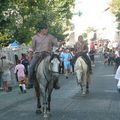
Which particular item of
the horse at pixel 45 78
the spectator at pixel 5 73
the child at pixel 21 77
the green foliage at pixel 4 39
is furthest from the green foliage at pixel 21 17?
the horse at pixel 45 78

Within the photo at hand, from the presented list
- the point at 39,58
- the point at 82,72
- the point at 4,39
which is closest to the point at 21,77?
the point at 82,72

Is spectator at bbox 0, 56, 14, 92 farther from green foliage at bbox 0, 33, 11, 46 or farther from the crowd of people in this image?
green foliage at bbox 0, 33, 11, 46

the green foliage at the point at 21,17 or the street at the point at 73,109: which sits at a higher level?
the green foliage at the point at 21,17

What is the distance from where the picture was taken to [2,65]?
84.8 ft

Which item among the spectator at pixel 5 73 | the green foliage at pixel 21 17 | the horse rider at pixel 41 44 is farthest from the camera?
the green foliage at pixel 21 17

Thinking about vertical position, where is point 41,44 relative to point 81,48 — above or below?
below

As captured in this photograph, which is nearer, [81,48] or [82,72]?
[81,48]

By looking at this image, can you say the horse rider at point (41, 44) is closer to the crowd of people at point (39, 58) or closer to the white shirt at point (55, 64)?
the crowd of people at point (39, 58)

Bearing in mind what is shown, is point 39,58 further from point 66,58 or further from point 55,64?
point 66,58

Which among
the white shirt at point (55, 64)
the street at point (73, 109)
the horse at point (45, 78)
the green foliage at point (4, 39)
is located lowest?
the street at point (73, 109)

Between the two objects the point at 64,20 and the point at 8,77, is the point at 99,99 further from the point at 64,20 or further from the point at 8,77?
the point at 64,20

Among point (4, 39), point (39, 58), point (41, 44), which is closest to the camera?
point (39, 58)

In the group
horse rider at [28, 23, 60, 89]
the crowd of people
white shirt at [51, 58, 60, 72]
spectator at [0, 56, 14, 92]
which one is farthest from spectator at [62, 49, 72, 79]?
white shirt at [51, 58, 60, 72]

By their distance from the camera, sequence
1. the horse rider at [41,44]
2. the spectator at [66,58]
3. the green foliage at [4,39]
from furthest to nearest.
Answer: the spectator at [66,58], the green foliage at [4,39], the horse rider at [41,44]
